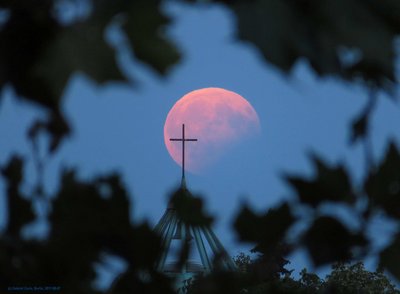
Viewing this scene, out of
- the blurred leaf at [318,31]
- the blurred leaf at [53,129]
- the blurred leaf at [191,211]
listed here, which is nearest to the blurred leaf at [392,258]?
the blurred leaf at [191,211]

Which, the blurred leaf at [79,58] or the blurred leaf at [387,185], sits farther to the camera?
the blurred leaf at [387,185]

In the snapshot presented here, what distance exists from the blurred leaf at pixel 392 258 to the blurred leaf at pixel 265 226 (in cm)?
27

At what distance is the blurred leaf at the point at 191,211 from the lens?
2.33 metres

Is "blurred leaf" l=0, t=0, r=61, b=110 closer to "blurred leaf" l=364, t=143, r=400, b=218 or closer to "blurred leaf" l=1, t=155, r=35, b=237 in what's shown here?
"blurred leaf" l=1, t=155, r=35, b=237

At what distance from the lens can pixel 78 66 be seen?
1193 mm

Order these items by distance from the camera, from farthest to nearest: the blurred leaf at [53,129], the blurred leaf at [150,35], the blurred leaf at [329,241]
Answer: the blurred leaf at [329,241] < the blurred leaf at [53,129] < the blurred leaf at [150,35]

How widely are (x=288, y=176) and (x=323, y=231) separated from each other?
16 centimetres

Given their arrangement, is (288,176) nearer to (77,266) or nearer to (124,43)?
(77,266)

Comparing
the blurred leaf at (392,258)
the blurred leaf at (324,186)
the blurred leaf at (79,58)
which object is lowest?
the blurred leaf at (79,58)

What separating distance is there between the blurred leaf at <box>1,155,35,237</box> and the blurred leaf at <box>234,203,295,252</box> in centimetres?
61

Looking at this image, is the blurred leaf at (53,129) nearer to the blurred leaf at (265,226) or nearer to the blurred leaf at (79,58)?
the blurred leaf at (79,58)

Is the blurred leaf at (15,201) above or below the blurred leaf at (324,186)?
above

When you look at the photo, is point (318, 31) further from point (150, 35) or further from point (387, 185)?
point (387, 185)

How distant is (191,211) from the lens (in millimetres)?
2334
